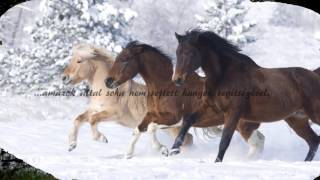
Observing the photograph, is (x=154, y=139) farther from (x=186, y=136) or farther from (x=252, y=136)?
(x=252, y=136)

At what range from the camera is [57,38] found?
5.71 meters

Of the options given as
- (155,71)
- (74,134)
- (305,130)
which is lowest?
(74,134)

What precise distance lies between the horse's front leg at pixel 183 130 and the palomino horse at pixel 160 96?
47 millimetres

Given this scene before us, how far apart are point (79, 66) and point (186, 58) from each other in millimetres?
1029

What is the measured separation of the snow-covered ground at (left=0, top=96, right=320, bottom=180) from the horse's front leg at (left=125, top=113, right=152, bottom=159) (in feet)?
0.18

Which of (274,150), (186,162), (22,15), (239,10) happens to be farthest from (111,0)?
(274,150)

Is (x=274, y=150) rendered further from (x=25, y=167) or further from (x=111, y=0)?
(x=25, y=167)

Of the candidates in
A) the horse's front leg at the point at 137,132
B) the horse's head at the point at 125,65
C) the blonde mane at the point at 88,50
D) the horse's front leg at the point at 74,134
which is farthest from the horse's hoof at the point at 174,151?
the blonde mane at the point at 88,50

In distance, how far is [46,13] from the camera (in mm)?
5668

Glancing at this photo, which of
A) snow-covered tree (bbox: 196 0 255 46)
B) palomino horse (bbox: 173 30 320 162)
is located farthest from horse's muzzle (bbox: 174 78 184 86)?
snow-covered tree (bbox: 196 0 255 46)

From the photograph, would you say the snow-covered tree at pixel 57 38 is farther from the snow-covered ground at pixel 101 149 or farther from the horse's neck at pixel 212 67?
the horse's neck at pixel 212 67

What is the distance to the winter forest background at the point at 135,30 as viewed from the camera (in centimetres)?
551

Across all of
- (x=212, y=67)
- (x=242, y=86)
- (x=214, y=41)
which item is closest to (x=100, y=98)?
(x=212, y=67)

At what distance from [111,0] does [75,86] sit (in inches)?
35.6
